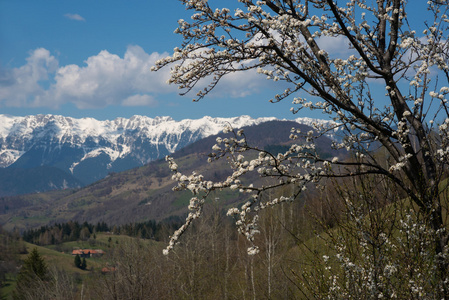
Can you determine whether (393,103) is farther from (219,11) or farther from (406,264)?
(219,11)

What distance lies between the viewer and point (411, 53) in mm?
6035

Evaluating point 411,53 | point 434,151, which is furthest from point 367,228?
point 411,53

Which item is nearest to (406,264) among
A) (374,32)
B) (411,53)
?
(411,53)

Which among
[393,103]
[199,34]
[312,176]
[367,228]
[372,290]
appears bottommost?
[372,290]

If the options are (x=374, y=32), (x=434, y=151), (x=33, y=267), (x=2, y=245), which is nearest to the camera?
(x=434, y=151)

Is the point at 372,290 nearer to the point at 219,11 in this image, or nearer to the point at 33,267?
the point at 219,11

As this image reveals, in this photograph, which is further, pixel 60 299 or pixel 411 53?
pixel 60 299

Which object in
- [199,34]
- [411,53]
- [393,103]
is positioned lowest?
[393,103]

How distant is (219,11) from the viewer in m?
5.36

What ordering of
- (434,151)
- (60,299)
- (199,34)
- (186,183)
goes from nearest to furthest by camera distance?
(186,183) → (199,34) → (434,151) → (60,299)

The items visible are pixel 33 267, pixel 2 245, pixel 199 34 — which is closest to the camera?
pixel 199 34

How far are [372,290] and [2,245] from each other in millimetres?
192577

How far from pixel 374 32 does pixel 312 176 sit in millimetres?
2871

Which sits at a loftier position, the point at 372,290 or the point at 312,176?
the point at 312,176
